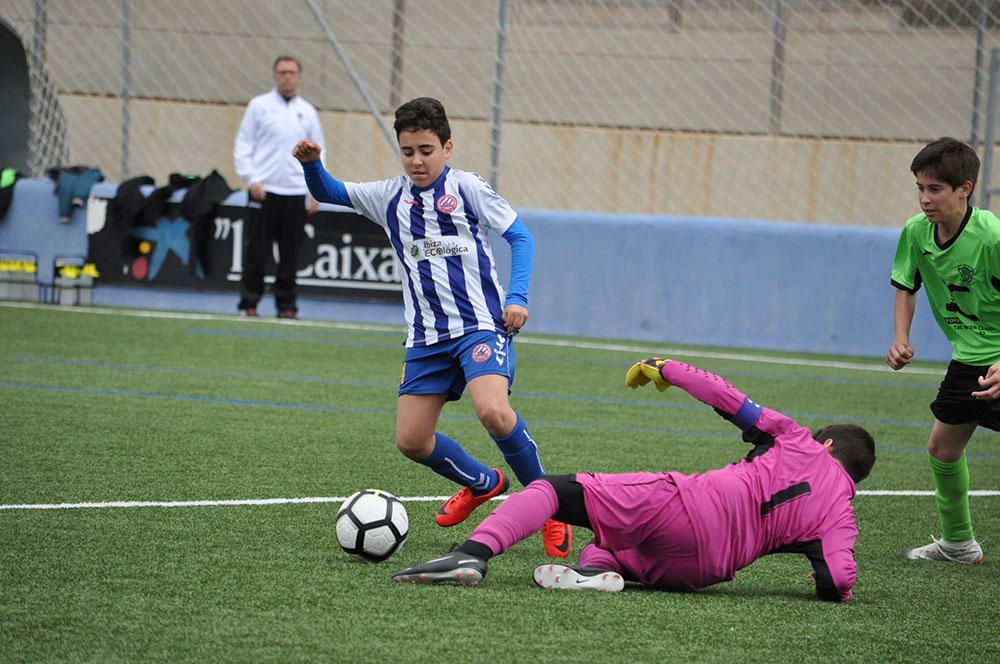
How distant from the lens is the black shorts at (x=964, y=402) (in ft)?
15.7

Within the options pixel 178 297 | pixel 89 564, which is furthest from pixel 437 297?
pixel 178 297

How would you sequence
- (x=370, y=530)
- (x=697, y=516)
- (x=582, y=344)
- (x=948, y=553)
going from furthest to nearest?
(x=582, y=344), (x=948, y=553), (x=370, y=530), (x=697, y=516)

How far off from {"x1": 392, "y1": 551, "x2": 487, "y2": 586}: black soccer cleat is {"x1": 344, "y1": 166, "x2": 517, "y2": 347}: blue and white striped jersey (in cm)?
A: 119

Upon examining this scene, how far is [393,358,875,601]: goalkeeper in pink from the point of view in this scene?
400cm

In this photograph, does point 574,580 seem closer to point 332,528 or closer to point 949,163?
point 332,528

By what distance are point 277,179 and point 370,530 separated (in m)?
7.59

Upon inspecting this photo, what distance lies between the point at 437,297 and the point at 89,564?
61.0 inches

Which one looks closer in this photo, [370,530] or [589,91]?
[370,530]

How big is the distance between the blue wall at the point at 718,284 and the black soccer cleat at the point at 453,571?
7719mm

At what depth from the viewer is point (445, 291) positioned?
4.97 meters

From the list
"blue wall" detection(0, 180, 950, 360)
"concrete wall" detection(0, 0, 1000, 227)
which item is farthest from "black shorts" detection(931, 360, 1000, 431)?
"concrete wall" detection(0, 0, 1000, 227)

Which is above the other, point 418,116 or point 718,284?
point 418,116

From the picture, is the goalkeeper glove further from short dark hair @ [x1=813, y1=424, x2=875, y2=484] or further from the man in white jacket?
the man in white jacket

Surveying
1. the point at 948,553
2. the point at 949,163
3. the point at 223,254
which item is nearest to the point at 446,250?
the point at 949,163
